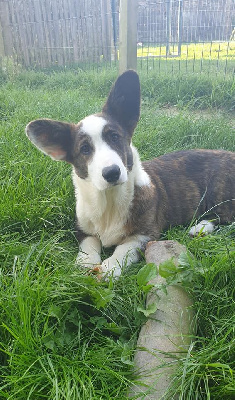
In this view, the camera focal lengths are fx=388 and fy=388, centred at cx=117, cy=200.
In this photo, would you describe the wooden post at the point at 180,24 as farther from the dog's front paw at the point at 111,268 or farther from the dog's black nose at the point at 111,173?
the dog's front paw at the point at 111,268

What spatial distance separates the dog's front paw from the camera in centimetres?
231

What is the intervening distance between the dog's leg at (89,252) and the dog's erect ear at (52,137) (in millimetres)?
669

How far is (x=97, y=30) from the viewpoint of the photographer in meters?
9.08

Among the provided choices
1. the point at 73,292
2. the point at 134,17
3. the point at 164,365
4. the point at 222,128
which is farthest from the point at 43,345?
the point at 134,17

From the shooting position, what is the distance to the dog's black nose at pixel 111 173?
2.48 metres

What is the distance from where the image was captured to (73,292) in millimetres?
2004

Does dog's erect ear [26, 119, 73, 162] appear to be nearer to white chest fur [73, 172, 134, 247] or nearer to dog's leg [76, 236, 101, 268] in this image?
white chest fur [73, 172, 134, 247]

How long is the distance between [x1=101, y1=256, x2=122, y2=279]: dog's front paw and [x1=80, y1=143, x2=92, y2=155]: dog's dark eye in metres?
0.78

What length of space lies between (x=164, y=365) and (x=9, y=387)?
0.65 m

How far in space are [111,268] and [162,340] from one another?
853 millimetres

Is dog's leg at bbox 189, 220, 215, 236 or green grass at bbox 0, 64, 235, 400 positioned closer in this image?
green grass at bbox 0, 64, 235, 400

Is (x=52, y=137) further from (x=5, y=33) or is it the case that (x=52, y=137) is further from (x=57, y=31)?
(x=57, y=31)

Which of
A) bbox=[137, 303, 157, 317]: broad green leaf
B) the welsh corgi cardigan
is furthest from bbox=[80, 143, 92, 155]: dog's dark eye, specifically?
bbox=[137, 303, 157, 317]: broad green leaf

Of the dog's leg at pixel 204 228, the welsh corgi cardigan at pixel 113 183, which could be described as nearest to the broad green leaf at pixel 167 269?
the welsh corgi cardigan at pixel 113 183
